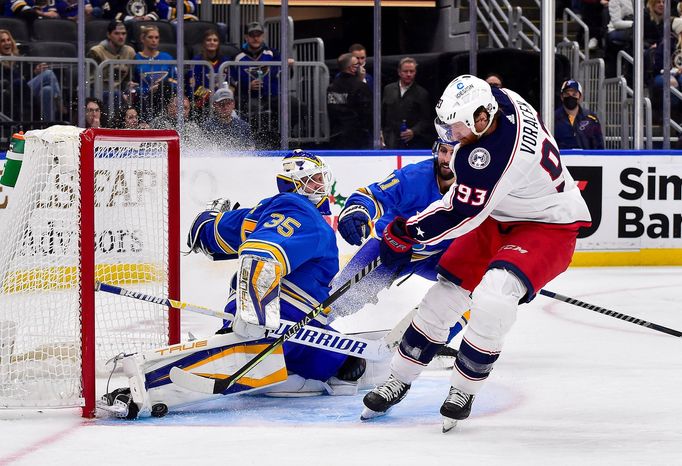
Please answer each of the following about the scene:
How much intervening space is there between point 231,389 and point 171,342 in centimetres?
43

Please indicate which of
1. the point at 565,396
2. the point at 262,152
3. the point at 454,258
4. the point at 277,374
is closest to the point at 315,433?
the point at 277,374

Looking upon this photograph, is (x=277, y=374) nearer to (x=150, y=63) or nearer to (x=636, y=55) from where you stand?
(x=150, y=63)

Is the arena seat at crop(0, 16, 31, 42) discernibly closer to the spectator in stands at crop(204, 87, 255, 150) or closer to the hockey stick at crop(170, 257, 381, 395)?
the spectator in stands at crop(204, 87, 255, 150)

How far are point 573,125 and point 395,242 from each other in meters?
4.91

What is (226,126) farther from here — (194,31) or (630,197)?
(630,197)

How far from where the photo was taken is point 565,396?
4.07m

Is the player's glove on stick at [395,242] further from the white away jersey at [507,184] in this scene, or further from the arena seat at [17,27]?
the arena seat at [17,27]

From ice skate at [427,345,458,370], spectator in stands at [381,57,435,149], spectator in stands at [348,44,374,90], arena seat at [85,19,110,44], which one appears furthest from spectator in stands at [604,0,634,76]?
ice skate at [427,345,458,370]

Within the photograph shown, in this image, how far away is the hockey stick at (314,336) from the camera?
3.80 m

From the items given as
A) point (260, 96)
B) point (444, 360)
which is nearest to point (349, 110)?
point (260, 96)

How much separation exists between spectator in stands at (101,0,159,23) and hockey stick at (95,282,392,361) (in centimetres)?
502

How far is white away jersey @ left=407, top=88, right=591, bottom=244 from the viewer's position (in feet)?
11.3

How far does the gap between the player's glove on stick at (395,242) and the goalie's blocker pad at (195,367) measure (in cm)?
44

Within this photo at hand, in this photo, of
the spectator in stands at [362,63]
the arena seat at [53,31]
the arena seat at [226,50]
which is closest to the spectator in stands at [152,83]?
the arena seat at [226,50]
